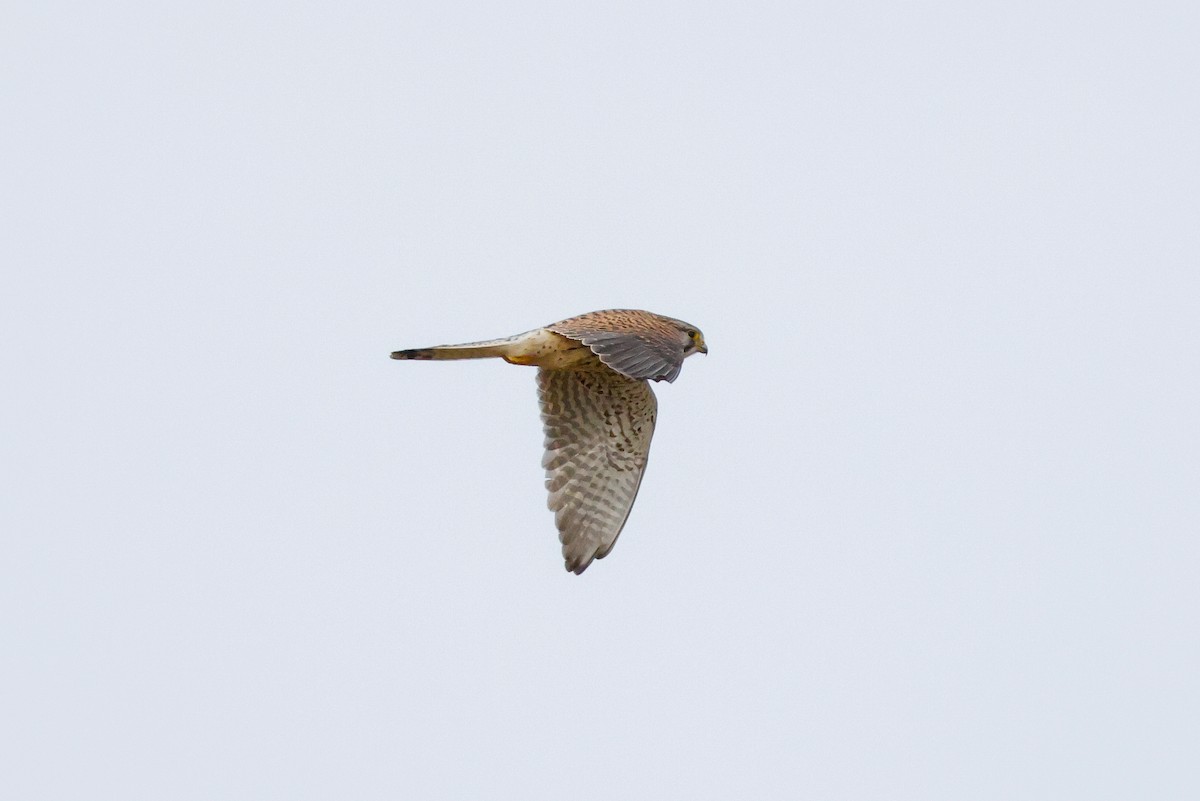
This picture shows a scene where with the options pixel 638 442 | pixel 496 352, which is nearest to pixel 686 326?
pixel 638 442

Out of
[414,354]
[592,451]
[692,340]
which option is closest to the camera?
[414,354]

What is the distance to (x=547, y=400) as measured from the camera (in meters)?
11.7

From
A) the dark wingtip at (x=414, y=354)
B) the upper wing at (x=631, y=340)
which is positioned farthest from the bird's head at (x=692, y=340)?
the dark wingtip at (x=414, y=354)

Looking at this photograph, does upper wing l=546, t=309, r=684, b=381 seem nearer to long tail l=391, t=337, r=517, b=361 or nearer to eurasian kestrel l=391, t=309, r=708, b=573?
eurasian kestrel l=391, t=309, r=708, b=573

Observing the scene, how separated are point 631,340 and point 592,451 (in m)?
1.40

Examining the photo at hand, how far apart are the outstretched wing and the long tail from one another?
0.79 meters

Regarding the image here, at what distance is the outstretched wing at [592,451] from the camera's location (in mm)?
11539

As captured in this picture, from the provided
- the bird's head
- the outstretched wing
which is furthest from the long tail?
the bird's head

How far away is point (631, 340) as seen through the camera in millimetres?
10484

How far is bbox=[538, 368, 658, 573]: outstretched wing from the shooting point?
1154cm

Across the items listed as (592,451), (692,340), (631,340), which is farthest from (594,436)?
(631,340)

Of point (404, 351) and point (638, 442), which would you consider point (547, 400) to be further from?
point (404, 351)

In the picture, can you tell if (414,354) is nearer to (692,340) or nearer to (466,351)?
(466,351)

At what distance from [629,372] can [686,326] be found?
1.94 metres
